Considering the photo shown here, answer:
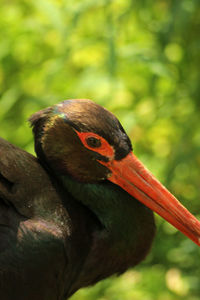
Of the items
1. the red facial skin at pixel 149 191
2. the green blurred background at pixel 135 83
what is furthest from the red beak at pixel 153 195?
the green blurred background at pixel 135 83

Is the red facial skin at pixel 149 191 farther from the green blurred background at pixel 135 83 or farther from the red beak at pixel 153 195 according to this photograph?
the green blurred background at pixel 135 83

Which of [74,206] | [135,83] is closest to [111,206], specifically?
[74,206]

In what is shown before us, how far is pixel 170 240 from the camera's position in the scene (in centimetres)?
269

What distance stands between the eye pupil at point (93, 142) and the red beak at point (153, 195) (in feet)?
0.23

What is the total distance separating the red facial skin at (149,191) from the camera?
5.54 ft

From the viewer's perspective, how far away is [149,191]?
1.71 m

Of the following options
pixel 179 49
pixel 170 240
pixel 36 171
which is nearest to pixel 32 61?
pixel 179 49

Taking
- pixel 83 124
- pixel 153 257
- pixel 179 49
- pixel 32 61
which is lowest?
pixel 153 257

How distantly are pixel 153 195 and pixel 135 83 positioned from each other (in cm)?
142

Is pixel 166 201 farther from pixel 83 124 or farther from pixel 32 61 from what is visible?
pixel 32 61

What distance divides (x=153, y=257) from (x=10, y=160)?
1.19 m

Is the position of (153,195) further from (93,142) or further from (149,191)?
(93,142)

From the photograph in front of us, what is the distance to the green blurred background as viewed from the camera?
8.32ft

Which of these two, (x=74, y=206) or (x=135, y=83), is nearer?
(x=74, y=206)
